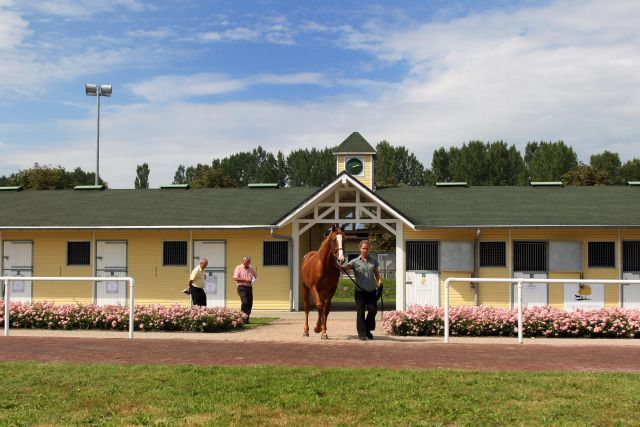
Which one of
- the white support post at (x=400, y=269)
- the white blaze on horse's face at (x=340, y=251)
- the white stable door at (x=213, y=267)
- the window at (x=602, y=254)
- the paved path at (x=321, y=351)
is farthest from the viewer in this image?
the white stable door at (x=213, y=267)

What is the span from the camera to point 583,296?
21.7 meters

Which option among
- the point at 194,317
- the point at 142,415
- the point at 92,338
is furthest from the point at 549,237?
the point at 142,415

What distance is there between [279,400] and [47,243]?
18.6 meters

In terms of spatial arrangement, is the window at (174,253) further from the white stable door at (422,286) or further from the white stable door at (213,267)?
the white stable door at (422,286)

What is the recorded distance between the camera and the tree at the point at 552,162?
229ft

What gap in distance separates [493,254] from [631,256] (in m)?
3.93

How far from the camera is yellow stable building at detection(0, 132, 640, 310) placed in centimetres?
2191

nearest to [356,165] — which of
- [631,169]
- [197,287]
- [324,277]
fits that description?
[197,287]

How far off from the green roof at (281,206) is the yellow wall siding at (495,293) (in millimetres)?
1602

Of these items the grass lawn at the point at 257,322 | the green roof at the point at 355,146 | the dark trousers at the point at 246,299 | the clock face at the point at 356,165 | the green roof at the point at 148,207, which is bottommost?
the grass lawn at the point at 257,322

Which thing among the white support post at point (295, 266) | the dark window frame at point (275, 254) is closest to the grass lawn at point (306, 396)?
the white support post at point (295, 266)

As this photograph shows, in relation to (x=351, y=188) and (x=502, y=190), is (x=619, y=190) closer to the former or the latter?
(x=502, y=190)

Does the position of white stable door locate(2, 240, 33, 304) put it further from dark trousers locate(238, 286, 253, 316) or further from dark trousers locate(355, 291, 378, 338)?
dark trousers locate(355, 291, 378, 338)

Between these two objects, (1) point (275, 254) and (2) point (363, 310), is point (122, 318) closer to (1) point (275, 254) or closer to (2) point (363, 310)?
(2) point (363, 310)
